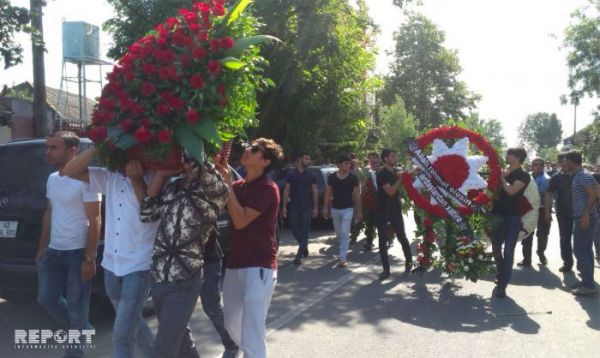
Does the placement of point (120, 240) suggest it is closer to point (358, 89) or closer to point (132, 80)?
point (132, 80)

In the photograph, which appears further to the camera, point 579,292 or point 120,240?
point 579,292

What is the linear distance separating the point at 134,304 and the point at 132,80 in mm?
1421

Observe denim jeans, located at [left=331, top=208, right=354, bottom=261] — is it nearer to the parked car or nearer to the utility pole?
the parked car

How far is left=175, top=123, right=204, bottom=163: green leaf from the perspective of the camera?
3275 millimetres

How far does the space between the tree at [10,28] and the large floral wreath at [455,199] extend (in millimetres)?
7316

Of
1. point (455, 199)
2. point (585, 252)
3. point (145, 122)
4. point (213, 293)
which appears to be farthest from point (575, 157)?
point (145, 122)

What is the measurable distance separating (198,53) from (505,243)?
5659mm

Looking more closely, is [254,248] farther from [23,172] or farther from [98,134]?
[23,172]

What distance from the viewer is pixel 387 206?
9055mm

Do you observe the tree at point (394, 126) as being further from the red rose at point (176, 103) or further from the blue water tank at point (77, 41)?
the red rose at point (176, 103)

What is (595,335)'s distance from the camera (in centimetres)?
597

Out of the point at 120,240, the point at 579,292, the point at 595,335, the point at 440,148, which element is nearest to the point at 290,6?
the point at 440,148

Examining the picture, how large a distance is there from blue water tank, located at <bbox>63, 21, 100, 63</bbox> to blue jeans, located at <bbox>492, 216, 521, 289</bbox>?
3117cm

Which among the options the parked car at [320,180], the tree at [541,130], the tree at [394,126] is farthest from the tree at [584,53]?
the tree at [541,130]
